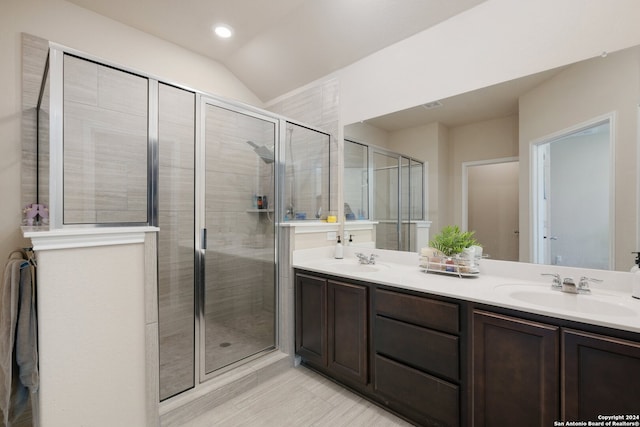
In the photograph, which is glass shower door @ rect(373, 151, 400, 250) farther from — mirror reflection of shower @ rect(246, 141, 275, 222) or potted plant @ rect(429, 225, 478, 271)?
mirror reflection of shower @ rect(246, 141, 275, 222)

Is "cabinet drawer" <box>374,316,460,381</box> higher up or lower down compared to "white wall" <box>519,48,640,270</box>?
lower down

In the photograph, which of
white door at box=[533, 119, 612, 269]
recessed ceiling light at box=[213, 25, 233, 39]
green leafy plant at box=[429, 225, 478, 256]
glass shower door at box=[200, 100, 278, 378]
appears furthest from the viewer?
recessed ceiling light at box=[213, 25, 233, 39]

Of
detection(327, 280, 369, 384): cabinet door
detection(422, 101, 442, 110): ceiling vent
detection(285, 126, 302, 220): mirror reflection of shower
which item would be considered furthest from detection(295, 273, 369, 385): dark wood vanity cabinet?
detection(422, 101, 442, 110): ceiling vent

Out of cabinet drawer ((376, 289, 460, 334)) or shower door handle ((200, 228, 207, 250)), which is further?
shower door handle ((200, 228, 207, 250))

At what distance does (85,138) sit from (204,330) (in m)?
1.45

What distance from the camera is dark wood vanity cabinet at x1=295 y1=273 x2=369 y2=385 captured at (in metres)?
1.86

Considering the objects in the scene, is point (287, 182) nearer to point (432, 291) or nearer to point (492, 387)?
point (432, 291)

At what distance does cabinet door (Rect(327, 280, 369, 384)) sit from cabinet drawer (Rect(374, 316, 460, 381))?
125mm

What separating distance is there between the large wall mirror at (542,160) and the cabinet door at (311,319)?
104cm

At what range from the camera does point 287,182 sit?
8.38 feet

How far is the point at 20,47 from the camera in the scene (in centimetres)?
195

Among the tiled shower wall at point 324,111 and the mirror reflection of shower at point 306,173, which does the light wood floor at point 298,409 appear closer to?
the mirror reflection of shower at point 306,173

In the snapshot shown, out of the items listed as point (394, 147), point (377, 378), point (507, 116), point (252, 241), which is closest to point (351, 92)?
point (394, 147)

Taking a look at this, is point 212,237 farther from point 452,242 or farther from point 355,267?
point 452,242
